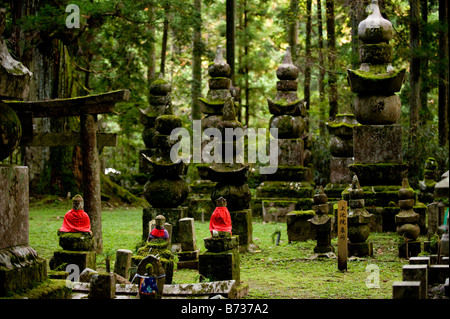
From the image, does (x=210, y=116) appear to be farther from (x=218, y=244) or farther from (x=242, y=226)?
(x=218, y=244)

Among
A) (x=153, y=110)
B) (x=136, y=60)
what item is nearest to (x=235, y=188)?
(x=153, y=110)

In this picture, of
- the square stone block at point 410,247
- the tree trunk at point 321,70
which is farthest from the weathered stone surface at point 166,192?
the tree trunk at point 321,70

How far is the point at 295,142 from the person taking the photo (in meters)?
19.6

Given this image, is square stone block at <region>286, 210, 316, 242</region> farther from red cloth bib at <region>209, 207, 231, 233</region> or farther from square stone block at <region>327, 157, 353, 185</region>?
square stone block at <region>327, 157, 353, 185</region>

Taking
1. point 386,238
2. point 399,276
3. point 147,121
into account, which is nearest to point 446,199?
point 399,276

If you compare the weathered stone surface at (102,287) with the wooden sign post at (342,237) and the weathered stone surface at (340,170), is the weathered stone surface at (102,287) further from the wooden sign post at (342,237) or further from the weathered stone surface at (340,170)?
the weathered stone surface at (340,170)

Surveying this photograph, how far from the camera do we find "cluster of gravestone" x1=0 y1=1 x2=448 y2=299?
23.0 feet

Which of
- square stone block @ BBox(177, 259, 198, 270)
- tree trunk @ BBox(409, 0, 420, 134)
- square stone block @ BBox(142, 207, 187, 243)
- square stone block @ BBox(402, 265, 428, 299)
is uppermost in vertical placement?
tree trunk @ BBox(409, 0, 420, 134)

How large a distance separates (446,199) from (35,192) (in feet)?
60.3

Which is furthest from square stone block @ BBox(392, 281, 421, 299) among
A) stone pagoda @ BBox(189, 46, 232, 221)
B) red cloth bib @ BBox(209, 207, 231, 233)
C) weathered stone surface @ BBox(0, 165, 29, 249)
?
stone pagoda @ BBox(189, 46, 232, 221)

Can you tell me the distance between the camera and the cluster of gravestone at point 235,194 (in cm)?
702

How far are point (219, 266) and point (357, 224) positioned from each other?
346 centimetres

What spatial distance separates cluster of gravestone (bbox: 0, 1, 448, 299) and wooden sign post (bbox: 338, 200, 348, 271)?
3.27 ft

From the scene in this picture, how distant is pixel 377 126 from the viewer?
15.1 meters
